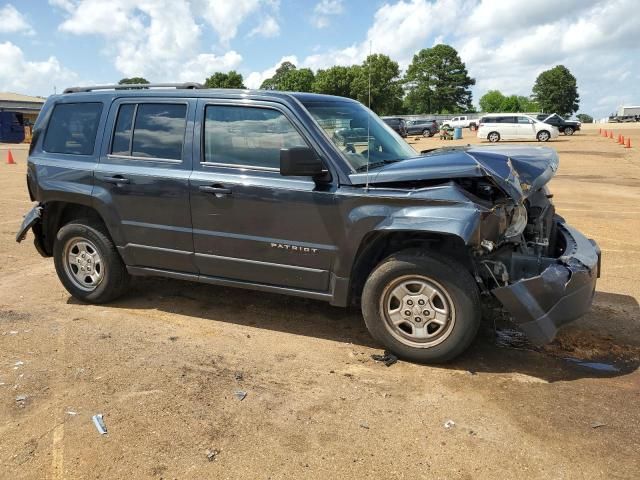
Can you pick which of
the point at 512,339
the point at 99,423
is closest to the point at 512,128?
the point at 512,339

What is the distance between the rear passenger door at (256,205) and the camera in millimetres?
4133

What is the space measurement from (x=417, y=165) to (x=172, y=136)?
2.14m

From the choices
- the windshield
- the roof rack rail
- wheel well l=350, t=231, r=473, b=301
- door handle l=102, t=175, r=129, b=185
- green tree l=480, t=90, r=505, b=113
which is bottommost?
wheel well l=350, t=231, r=473, b=301

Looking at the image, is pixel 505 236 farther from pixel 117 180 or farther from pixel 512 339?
pixel 117 180

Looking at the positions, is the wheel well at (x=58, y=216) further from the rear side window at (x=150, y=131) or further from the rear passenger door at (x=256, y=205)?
the rear passenger door at (x=256, y=205)

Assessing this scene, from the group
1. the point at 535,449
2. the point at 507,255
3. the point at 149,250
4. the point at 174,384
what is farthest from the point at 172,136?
the point at 535,449

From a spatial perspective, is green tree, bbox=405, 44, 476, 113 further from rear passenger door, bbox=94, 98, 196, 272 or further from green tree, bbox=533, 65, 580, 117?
rear passenger door, bbox=94, 98, 196, 272

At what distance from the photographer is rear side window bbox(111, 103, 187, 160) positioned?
4.63 meters

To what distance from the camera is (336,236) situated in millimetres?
4051

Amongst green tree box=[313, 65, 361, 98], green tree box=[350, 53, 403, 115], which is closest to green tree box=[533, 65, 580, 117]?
green tree box=[350, 53, 403, 115]

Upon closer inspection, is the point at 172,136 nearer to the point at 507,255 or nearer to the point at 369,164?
the point at 369,164

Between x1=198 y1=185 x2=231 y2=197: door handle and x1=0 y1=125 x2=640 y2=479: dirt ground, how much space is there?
3.91ft

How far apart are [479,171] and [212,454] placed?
95.1 inches

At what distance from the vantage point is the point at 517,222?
400 cm
